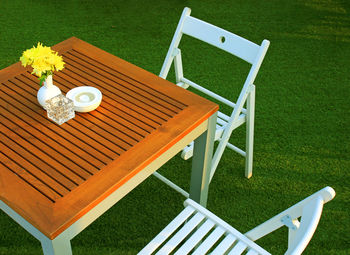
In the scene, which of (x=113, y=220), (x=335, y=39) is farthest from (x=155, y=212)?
(x=335, y=39)

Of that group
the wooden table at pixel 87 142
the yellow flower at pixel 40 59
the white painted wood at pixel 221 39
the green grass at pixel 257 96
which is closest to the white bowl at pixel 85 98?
the wooden table at pixel 87 142

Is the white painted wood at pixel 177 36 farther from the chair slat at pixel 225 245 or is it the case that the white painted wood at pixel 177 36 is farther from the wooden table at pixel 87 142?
the chair slat at pixel 225 245

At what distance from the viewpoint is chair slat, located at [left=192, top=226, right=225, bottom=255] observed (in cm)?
174

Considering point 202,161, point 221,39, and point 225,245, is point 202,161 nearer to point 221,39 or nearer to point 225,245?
point 225,245

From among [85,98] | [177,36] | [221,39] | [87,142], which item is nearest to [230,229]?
[87,142]

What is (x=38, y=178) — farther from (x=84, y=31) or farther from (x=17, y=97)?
(x=84, y=31)

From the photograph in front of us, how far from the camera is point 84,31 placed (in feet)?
13.4

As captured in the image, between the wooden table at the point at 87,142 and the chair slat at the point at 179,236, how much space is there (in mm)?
303

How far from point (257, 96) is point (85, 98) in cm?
184

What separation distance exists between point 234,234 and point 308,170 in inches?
48.6

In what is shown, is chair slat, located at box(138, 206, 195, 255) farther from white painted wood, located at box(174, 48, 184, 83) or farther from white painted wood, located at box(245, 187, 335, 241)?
white painted wood, located at box(174, 48, 184, 83)

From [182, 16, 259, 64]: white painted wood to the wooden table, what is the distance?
1.56 ft

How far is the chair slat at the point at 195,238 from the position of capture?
1738 millimetres

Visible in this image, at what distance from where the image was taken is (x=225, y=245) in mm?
1766
